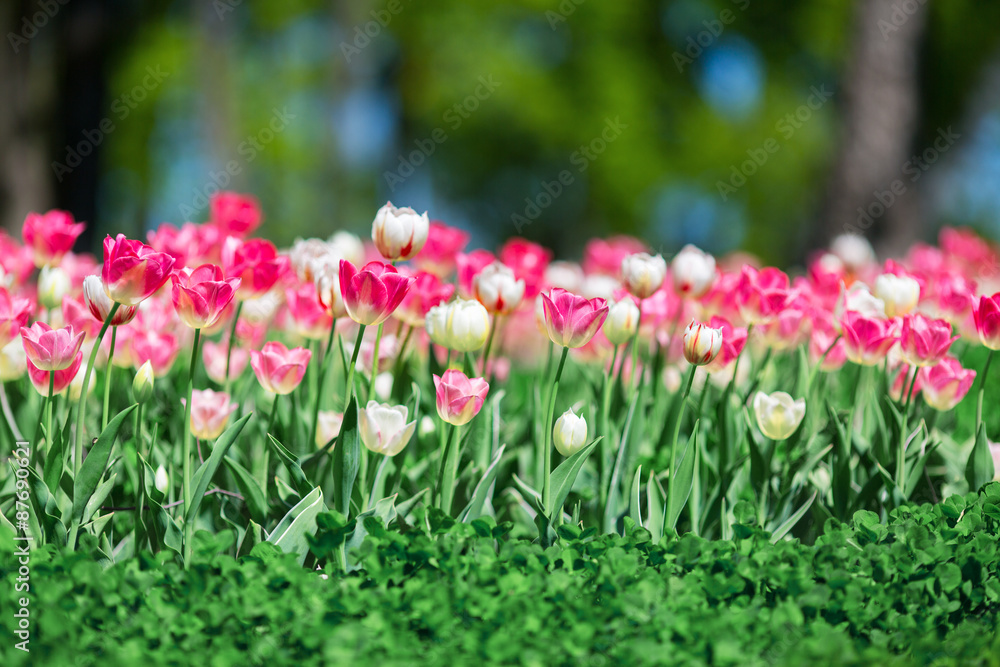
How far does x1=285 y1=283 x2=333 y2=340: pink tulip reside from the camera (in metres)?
2.55

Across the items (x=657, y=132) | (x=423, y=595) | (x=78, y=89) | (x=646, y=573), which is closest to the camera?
(x=423, y=595)

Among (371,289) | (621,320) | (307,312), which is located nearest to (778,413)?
(621,320)

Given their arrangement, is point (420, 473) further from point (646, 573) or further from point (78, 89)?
point (78, 89)

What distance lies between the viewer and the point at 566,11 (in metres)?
17.8

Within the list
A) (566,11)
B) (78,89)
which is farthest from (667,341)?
(566,11)

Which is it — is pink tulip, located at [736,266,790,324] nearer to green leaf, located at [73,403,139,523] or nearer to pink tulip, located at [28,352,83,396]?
green leaf, located at [73,403,139,523]

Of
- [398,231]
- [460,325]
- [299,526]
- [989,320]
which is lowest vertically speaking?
[299,526]

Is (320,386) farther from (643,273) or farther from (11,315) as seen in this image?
(643,273)

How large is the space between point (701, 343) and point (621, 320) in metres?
0.36

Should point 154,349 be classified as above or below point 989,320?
below

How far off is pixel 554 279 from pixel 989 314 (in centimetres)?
166

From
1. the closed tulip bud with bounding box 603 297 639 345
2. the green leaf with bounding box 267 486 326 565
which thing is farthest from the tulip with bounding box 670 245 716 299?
the green leaf with bounding box 267 486 326 565

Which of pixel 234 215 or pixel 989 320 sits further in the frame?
pixel 234 215

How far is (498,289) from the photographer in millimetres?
2457
